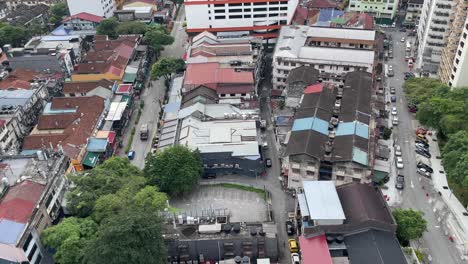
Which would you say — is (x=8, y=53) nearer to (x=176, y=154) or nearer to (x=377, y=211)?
(x=176, y=154)

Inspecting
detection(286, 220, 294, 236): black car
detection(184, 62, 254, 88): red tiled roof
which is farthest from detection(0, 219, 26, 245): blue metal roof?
detection(184, 62, 254, 88): red tiled roof

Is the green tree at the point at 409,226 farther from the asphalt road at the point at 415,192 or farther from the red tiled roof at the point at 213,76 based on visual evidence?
the red tiled roof at the point at 213,76

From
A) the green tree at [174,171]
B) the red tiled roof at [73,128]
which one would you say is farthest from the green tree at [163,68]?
the green tree at [174,171]

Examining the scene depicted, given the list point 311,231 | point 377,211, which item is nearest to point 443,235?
point 377,211

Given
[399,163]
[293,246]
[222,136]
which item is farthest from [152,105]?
[399,163]

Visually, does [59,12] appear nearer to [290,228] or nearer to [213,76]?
[213,76]
